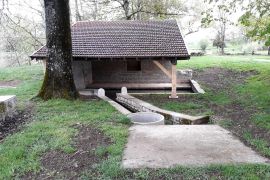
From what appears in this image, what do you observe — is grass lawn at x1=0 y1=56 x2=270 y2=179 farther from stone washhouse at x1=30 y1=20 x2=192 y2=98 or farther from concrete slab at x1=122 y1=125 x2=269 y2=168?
stone washhouse at x1=30 y1=20 x2=192 y2=98

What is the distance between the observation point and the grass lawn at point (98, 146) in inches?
178

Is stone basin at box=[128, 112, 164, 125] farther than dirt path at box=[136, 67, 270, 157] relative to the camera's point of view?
Yes

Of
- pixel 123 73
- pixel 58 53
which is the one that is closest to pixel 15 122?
pixel 58 53

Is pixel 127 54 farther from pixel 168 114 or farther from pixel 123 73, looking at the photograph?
pixel 168 114

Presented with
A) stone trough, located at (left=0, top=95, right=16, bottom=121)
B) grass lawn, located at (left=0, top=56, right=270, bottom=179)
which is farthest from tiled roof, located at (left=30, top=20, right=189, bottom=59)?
stone trough, located at (left=0, top=95, right=16, bottom=121)

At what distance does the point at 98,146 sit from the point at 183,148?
1589 mm

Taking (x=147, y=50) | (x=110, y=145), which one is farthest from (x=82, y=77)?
(x=110, y=145)

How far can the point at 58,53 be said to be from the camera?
390 inches

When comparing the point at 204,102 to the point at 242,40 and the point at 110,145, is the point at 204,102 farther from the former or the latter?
the point at 242,40

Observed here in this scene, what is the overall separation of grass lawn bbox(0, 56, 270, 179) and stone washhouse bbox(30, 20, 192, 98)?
2.28 m

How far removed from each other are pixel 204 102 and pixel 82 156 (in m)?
6.88

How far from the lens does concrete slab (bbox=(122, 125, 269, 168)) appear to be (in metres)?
4.94

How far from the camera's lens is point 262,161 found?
4.94 metres

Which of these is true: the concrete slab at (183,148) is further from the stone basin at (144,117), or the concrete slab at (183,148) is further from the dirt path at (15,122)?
the dirt path at (15,122)
